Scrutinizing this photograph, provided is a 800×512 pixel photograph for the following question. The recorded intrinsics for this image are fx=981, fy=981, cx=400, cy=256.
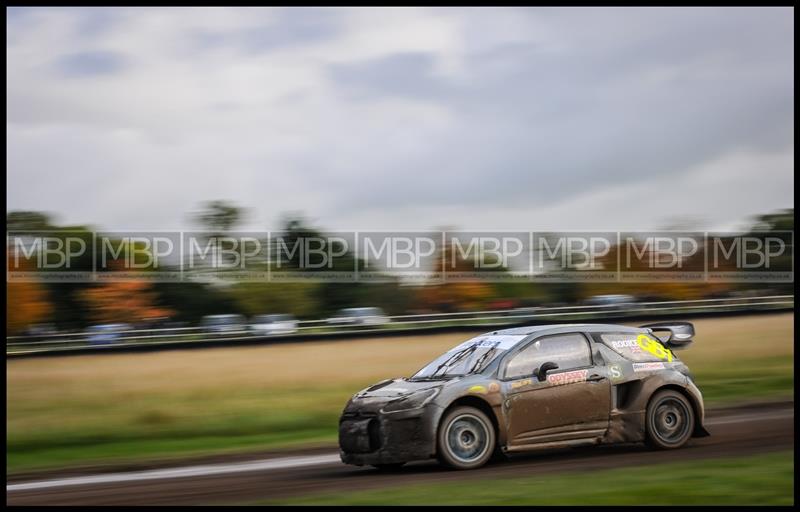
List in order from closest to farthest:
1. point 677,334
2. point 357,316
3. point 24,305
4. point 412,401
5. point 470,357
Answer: point 412,401 < point 470,357 < point 677,334 < point 357,316 < point 24,305

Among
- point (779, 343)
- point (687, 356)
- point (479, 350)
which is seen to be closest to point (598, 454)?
point (479, 350)

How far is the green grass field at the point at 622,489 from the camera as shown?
8.09 metres

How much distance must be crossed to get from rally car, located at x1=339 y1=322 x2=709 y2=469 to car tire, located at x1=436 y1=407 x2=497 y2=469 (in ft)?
0.03

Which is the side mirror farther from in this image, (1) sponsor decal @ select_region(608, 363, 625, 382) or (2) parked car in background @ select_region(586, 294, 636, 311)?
(2) parked car in background @ select_region(586, 294, 636, 311)

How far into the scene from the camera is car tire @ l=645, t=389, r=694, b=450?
11.0 meters

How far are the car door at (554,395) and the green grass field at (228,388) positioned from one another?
5815 mm

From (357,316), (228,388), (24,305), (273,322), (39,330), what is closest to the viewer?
(228,388)

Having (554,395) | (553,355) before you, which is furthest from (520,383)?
(553,355)

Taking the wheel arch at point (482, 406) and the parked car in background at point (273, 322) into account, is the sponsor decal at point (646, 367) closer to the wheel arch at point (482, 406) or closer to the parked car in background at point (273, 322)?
the wheel arch at point (482, 406)

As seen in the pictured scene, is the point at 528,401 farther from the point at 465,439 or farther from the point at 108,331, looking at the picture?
the point at 108,331

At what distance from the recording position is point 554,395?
418 inches

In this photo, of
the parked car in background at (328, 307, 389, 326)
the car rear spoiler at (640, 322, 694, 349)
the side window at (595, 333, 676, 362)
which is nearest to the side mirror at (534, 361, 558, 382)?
the side window at (595, 333, 676, 362)

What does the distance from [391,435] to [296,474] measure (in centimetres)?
179

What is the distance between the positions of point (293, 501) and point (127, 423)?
12100mm
